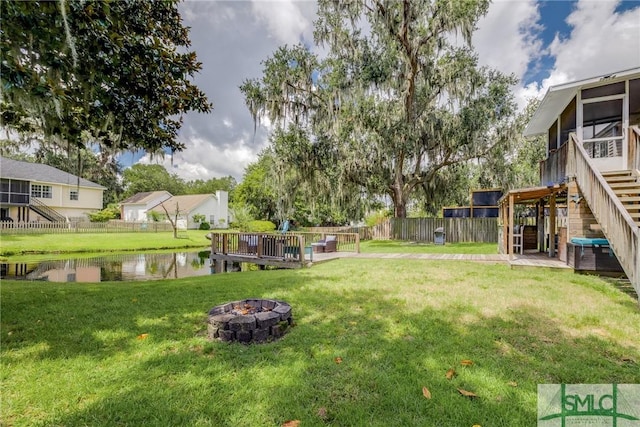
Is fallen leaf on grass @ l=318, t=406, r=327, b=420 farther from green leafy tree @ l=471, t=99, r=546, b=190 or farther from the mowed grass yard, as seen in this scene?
green leafy tree @ l=471, t=99, r=546, b=190

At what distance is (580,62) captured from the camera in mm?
11852

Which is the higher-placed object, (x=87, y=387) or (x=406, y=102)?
(x=406, y=102)

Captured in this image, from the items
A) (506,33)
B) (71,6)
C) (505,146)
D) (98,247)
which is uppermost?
(506,33)

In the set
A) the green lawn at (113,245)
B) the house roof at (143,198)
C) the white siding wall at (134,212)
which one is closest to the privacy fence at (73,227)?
the green lawn at (113,245)

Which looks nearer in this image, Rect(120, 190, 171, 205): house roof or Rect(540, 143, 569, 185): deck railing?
Rect(540, 143, 569, 185): deck railing

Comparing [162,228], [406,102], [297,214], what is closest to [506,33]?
[406,102]

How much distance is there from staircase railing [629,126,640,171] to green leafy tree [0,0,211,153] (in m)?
9.87

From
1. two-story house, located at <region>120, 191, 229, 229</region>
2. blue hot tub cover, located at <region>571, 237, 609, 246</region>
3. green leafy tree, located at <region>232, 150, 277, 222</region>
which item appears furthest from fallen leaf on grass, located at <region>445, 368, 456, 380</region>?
two-story house, located at <region>120, 191, 229, 229</region>

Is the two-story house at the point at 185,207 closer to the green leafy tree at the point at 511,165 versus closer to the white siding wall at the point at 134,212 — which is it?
the white siding wall at the point at 134,212

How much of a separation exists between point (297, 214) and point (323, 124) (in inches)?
643

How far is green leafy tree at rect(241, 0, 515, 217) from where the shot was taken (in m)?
13.7

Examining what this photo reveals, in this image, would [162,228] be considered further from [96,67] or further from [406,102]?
[96,67]

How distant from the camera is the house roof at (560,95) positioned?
23.8ft

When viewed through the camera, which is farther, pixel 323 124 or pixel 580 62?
pixel 323 124
